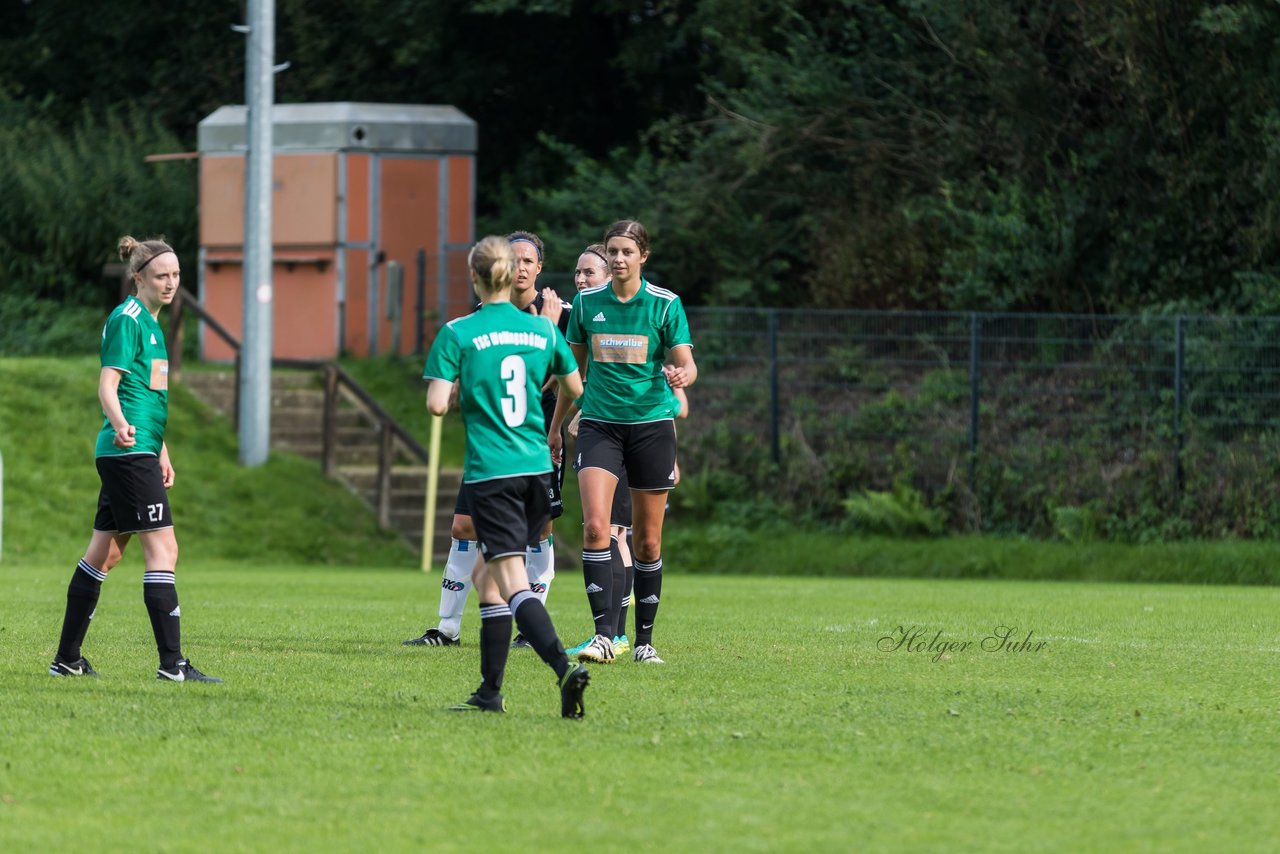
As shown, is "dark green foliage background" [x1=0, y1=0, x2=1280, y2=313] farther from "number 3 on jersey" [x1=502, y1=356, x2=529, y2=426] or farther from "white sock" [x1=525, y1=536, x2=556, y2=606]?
"number 3 on jersey" [x1=502, y1=356, x2=529, y2=426]

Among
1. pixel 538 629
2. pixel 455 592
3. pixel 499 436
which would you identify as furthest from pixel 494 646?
pixel 455 592

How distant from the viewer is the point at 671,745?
264 inches

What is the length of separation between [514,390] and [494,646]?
3.26ft

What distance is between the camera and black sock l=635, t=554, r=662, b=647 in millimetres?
9508

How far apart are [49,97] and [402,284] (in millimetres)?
10950

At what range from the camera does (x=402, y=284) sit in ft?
85.5

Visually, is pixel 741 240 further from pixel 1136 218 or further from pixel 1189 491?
pixel 1189 491

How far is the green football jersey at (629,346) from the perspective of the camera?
30.5 feet

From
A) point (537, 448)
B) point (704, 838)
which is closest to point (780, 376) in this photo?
point (537, 448)

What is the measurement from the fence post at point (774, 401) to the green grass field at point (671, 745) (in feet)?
36.3

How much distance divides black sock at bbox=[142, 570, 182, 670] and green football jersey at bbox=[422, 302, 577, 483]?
5.50ft
